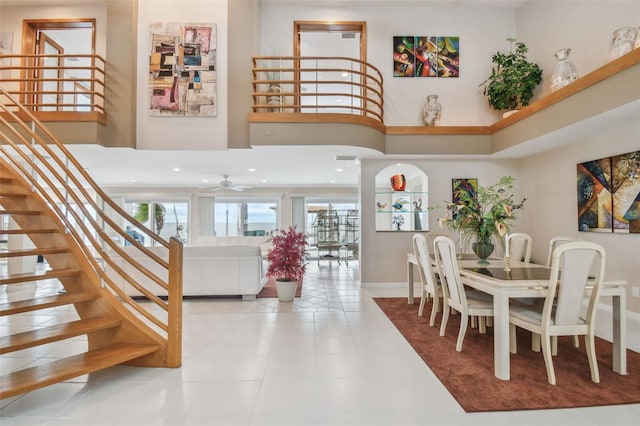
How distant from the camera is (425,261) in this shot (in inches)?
144

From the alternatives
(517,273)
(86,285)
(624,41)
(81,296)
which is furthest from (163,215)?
(624,41)

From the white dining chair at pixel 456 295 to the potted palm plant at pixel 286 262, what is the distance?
7.04ft

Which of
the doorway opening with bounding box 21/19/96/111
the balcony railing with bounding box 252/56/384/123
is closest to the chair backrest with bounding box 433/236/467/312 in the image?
the balcony railing with bounding box 252/56/384/123

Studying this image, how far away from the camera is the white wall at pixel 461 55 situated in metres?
5.67

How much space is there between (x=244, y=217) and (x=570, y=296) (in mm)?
9702

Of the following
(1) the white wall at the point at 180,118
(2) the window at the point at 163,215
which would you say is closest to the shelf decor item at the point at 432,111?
(1) the white wall at the point at 180,118

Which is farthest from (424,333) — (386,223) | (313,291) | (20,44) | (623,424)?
(20,44)

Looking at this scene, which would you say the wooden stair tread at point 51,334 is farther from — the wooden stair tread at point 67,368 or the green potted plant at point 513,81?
the green potted plant at point 513,81

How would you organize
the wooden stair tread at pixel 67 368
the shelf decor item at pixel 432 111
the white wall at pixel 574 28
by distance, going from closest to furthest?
the wooden stair tread at pixel 67 368
the white wall at pixel 574 28
the shelf decor item at pixel 432 111

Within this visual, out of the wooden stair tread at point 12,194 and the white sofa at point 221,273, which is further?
the white sofa at point 221,273

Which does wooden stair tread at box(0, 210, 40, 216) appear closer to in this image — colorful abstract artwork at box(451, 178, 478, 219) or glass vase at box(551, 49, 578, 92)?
colorful abstract artwork at box(451, 178, 478, 219)

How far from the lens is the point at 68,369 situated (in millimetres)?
2148

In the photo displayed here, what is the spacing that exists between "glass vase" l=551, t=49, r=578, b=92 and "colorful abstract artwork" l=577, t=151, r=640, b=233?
1.08m

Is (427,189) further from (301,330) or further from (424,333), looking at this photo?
(301,330)
